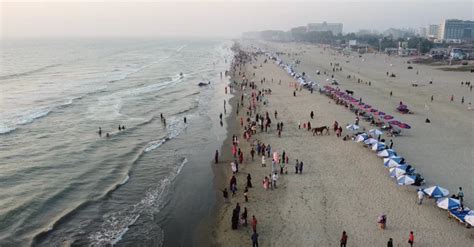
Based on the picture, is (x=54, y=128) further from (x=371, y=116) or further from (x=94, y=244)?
(x=371, y=116)

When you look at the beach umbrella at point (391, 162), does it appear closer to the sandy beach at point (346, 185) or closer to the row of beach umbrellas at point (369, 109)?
the sandy beach at point (346, 185)

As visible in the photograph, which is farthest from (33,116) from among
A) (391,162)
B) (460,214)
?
(460,214)

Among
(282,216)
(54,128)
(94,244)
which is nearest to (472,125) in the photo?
(282,216)

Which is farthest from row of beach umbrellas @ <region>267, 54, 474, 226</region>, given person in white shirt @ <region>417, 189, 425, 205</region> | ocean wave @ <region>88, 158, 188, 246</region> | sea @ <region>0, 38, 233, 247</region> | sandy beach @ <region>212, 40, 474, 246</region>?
ocean wave @ <region>88, 158, 188, 246</region>

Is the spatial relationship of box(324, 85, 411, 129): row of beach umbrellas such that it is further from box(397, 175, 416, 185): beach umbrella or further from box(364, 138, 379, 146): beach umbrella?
box(397, 175, 416, 185): beach umbrella

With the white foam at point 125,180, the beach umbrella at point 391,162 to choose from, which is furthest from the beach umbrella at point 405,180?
the white foam at point 125,180
